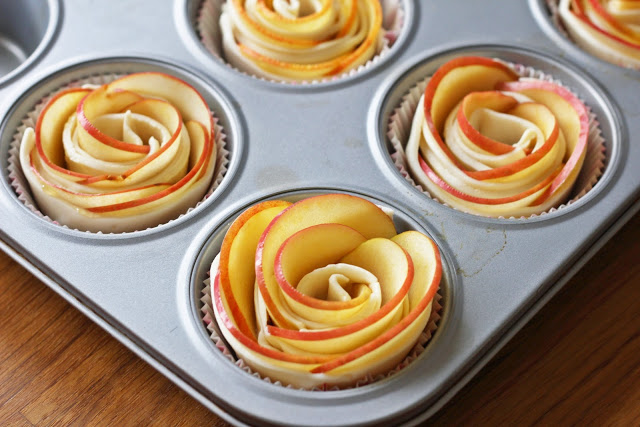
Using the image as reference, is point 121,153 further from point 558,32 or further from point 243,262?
point 558,32

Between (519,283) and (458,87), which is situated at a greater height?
(458,87)

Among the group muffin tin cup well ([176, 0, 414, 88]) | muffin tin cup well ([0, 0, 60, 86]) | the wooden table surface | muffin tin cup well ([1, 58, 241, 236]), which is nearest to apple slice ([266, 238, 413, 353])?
the wooden table surface

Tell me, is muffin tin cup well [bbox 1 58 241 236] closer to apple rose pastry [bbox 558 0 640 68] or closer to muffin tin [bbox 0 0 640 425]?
muffin tin [bbox 0 0 640 425]

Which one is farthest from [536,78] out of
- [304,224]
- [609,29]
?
[304,224]

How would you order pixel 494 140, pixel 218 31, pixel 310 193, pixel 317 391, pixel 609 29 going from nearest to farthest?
1. pixel 317 391
2. pixel 310 193
3. pixel 494 140
4. pixel 609 29
5. pixel 218 31

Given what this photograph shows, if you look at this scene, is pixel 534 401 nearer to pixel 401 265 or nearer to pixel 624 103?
pixel 401 265

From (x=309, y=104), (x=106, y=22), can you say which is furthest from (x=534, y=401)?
(x=106, y=22)
